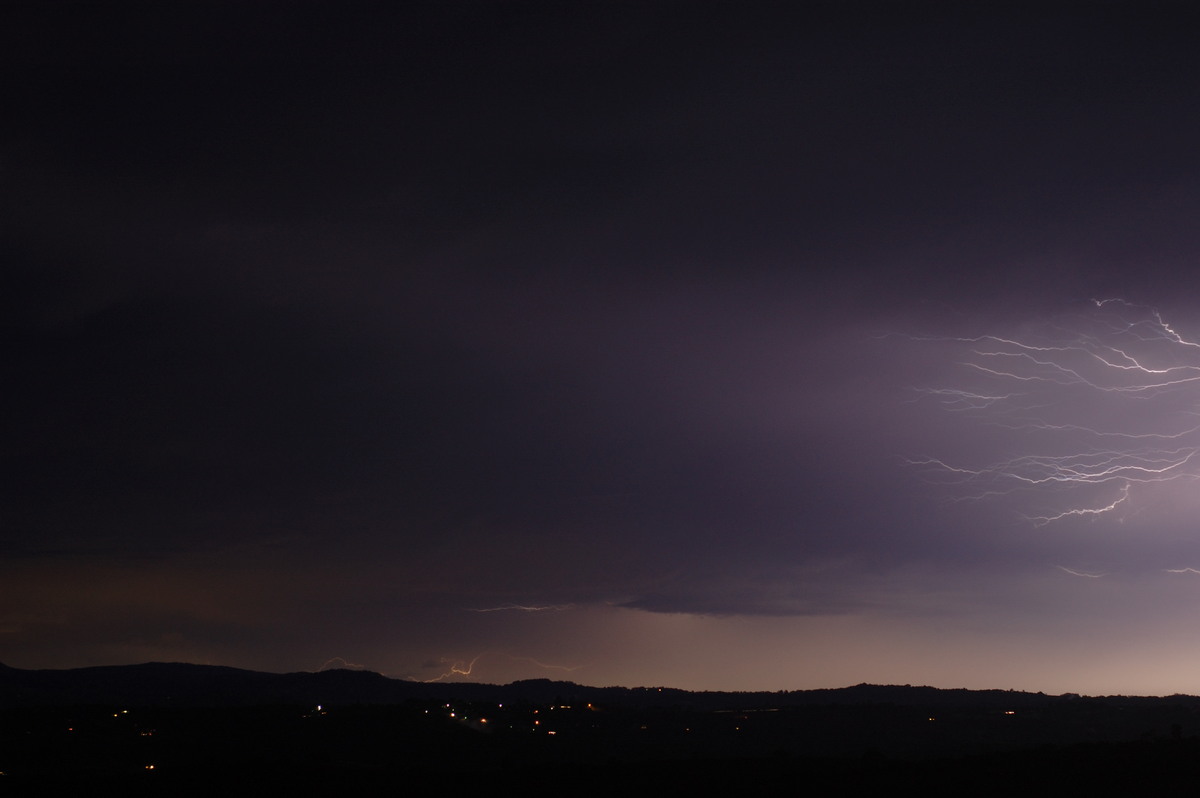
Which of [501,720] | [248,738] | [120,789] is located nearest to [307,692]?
[501,720]

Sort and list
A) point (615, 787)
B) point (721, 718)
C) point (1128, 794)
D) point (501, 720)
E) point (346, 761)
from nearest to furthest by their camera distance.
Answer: point (1128, 794) < point (615, 787) < point (346, 761) < point (501, 720) < point (721, 718)

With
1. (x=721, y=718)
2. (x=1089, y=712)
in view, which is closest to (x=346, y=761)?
(x=721, y=718)

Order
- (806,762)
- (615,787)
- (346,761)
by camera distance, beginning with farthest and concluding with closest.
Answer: (346,761), (806,762), (615,787)

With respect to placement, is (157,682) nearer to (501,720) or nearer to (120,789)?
(501,720)


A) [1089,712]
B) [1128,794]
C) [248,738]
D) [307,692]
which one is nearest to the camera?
[1128,794]

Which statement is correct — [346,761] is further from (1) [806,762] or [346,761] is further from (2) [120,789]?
(1) [806,762]

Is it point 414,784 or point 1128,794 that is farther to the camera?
point 414,784
